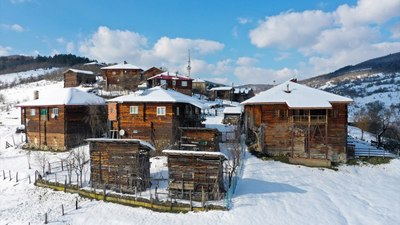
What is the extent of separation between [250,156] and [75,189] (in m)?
16.7

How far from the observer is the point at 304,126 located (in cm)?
3328

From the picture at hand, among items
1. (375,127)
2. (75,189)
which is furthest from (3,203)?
(375,127)

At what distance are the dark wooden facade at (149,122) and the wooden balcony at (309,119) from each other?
12.3 metres

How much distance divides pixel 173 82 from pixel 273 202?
50.2m

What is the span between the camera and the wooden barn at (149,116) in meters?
34.6

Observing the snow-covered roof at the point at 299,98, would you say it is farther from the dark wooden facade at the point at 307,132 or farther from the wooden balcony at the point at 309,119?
the wooden balcony at the point at 309,119

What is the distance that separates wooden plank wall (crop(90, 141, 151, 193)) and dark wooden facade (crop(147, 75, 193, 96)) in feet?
141

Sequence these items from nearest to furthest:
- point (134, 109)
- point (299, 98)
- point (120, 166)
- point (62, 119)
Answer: point (120, 166)
point (299, 98)
point (134, 109)
point (62, 119)

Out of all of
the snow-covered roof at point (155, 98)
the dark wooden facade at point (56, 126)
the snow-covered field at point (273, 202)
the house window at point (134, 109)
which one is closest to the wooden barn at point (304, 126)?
the snow-covered field at point (273, 202)

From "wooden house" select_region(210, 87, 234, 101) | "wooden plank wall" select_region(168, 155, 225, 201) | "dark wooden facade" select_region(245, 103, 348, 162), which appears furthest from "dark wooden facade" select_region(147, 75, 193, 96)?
"wooden plank wall" select_region(168, 155, 225, 201)

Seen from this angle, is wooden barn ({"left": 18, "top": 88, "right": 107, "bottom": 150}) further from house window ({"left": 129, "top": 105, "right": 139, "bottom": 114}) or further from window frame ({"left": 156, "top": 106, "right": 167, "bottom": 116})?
window frame ({"left": 156, "top": 106, "right": 167, "bottom": 116})

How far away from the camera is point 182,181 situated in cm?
2312

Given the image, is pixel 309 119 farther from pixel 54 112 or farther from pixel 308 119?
pixel 54 112

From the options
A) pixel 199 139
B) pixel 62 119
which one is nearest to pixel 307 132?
pixel 199 139
